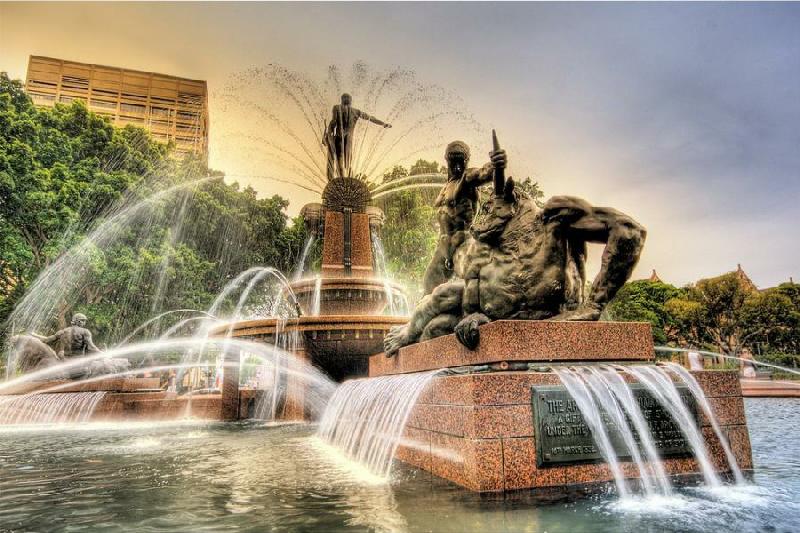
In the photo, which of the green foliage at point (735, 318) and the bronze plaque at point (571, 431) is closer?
the bronze plaque at point (571, 431)

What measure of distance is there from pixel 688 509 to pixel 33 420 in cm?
1360

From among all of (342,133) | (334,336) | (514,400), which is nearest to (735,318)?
(342,133)

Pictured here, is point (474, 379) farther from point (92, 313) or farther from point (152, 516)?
point (92, 313)

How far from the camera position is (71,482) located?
4637mm

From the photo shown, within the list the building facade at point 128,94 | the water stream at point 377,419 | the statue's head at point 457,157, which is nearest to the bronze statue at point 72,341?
the water stream at point 377,419

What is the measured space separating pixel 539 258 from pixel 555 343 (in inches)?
34.6

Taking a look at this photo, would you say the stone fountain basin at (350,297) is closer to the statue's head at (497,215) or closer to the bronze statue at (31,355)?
the statue's head at (497,215)

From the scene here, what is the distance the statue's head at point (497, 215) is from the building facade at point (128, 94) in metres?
72.0

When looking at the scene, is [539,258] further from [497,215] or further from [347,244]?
[347,244]

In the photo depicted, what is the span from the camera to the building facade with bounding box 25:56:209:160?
237 feet

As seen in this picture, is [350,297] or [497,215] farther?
[350,297]

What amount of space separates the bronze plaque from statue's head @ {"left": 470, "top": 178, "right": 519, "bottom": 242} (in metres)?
1.83

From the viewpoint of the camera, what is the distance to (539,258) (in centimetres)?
485

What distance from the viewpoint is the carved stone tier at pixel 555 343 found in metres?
4.28
